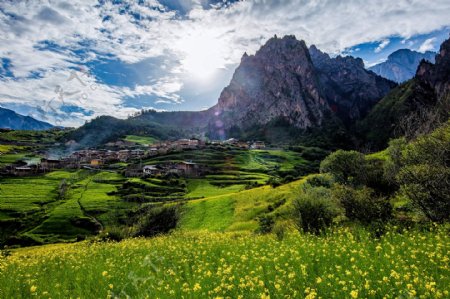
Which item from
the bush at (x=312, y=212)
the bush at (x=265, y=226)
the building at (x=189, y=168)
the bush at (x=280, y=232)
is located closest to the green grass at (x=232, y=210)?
the bush at (x=265, y=226)

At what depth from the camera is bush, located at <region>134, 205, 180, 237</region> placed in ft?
125

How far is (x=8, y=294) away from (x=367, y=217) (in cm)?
1835

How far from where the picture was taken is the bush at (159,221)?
125 ft

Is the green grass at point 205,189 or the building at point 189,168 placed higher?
the building at point 189,168

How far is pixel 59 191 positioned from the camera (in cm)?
10206

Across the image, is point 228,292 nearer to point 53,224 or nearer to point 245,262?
point 245,262

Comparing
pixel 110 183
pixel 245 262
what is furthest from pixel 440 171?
pixel 110 183

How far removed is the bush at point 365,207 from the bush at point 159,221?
75.8 feet

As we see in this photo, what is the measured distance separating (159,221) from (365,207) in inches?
1041

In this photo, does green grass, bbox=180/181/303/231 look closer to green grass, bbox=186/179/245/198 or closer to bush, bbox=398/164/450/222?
green grass, bbox=186/179/245/198

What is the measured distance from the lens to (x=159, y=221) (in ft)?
130

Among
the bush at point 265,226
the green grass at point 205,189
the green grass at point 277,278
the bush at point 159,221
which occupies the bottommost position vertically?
the green grass at point 205,189

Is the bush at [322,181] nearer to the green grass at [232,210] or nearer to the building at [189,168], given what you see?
the green grass at [232,210]

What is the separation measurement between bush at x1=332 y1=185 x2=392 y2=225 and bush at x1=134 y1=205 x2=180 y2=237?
23.1 m
